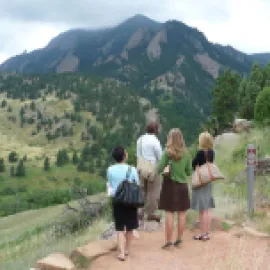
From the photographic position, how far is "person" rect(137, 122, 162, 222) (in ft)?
29.5

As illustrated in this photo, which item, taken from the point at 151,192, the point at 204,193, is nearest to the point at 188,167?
the point at 204,193

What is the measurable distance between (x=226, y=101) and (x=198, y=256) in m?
44.1

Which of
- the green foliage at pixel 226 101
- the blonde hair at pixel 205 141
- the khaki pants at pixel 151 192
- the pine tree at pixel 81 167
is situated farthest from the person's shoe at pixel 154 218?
the pine tree at pixel 81 167

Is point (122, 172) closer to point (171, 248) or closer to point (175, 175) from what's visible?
point (175, 175)

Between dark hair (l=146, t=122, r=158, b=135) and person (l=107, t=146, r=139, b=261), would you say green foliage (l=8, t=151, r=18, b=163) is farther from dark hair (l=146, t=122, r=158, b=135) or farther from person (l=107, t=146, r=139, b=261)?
person (l=107, t=146, r=139, b=261)

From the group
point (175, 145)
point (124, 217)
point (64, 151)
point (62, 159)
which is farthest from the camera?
point (64, 151)

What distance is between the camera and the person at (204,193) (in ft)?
26.9

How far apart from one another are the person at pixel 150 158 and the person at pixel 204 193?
100 cm

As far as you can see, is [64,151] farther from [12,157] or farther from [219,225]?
[219,225]

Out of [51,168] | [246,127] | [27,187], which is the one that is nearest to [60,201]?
[27,187]

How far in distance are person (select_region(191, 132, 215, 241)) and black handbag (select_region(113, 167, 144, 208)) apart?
5.66 feet

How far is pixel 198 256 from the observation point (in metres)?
7.38

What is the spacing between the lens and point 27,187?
455ft

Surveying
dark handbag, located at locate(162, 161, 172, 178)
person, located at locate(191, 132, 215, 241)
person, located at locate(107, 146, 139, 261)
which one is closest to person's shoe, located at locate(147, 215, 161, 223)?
person, located at locate(191, 132, 215, 241)
